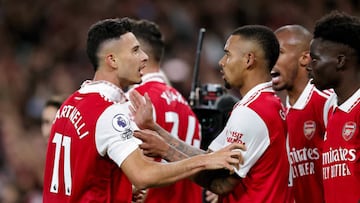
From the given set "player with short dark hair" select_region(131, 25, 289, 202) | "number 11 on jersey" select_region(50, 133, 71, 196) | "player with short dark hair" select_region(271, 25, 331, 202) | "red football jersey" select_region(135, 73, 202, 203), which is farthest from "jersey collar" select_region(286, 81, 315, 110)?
"number 11 on jersey" select_region(50, 133, 71, 196)

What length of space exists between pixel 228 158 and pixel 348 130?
849 millimetres

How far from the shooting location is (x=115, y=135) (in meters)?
6.35

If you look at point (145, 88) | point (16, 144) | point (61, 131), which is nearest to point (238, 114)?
point (61, 131)

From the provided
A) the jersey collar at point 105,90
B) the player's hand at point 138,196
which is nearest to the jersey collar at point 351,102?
the jersey collar at point 105,90

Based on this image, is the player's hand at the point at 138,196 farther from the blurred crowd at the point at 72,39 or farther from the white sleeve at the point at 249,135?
the blurred crowd at the point at 72,39

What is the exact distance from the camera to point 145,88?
8.17 meters

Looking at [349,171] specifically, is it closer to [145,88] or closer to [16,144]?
[145,88]

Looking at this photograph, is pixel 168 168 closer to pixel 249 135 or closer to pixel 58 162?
pixel 249 135

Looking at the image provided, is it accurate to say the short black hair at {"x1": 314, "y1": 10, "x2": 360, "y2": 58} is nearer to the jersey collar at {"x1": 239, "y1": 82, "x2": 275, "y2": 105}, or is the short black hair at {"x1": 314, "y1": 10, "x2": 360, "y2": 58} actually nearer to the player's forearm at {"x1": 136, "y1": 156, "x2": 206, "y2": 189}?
the jersey collar at {"x1": 239, "y1": 82, "x2": 275, "y2": 105}

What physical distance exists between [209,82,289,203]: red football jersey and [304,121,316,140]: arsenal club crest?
0.84 meters

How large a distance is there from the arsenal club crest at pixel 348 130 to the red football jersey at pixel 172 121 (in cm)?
204

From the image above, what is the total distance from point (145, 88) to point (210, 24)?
22.5 ft

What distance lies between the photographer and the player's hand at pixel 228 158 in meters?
6.12

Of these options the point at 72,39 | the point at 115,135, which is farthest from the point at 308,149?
the point at 72,39
